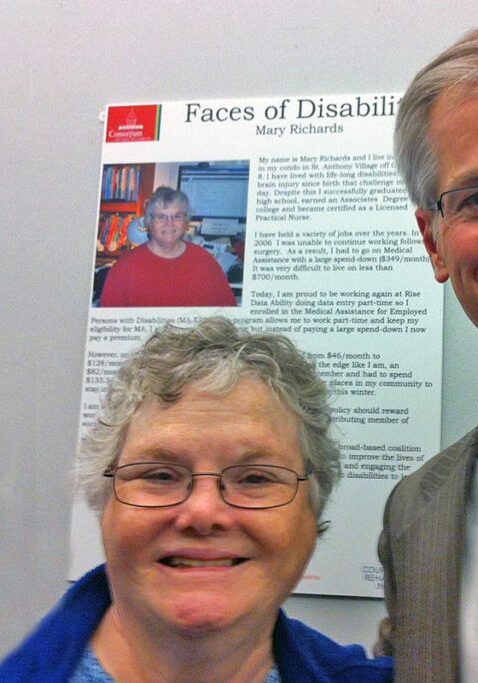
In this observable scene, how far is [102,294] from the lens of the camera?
4.99 ft

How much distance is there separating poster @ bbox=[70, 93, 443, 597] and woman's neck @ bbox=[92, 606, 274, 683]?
0.44 meters

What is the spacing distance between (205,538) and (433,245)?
51cm

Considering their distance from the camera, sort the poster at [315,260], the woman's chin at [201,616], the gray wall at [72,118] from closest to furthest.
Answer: the woman's chin at [201,616]
the poster at [315,260]
the gray wall at [72,118]

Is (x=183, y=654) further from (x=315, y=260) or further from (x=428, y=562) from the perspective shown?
(x=315, y=260)

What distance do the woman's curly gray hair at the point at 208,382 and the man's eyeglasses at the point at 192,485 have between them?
0.05m

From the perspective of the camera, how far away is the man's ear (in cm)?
100

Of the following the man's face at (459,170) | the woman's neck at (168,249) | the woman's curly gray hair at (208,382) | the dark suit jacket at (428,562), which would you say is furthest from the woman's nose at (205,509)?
the woman's neck at (168,249)

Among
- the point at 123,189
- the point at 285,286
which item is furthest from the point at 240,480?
the point at 123,189

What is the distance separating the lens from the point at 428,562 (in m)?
0.94

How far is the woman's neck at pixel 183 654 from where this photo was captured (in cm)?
90

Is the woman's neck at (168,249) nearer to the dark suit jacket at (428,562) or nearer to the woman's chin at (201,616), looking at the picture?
the dark suit jacket at (428,562)

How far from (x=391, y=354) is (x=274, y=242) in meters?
0.33

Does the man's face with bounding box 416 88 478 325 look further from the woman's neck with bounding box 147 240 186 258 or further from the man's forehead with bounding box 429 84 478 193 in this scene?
the woman's neck with bounding box 147 240 186 258

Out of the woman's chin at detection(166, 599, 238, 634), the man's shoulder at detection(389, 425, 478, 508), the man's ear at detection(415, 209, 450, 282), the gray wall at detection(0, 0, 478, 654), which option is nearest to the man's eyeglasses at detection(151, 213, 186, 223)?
the gray wall at detection(0, 0, 478, 654)
